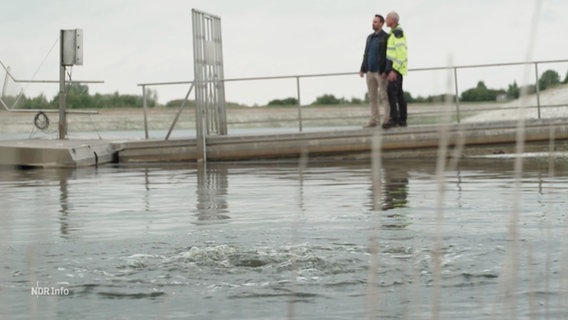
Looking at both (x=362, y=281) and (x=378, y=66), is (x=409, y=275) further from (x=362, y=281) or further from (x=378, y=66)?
(x=378, y=66)

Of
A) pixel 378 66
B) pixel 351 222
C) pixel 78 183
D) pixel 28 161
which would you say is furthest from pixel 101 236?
pixel 28 161

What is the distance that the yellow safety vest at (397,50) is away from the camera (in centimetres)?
2024

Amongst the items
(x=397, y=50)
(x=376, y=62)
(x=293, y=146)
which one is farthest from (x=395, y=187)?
(x=293, y=146)

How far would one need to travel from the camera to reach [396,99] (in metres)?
21.5

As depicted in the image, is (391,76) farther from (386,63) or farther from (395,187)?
(395,187)

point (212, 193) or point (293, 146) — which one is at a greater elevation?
point (293, 146)

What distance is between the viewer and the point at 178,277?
8484 millimetres

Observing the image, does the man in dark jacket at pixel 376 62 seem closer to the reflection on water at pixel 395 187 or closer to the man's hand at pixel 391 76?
the man's hand at pixel 391 76

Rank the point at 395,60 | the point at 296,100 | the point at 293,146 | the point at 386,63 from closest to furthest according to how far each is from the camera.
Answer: the point at 395,60, the point at 386,63, the point at 293,146, the point at 296,100

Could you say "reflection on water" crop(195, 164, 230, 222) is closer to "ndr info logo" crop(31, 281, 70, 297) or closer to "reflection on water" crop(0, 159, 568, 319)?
"reflection on water" crop(0, 159, 568, 319)

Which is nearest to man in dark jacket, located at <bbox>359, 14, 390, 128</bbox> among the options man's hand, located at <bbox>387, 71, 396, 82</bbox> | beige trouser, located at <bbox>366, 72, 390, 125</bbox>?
beige trouser, located at <bbox>366, 72, 390, 125</bbox>

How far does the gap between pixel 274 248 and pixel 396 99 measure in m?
12.0

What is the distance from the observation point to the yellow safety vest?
20.2 m

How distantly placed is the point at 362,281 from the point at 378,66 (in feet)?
42.9
